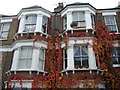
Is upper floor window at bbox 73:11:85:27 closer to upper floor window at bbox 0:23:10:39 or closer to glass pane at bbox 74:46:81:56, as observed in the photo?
glass pane at bbox 74:46:81:56

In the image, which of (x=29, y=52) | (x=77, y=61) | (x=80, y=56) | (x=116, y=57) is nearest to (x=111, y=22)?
(x=116, y=57)

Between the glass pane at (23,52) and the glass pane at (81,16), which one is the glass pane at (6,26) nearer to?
the glass pane at (23,52)

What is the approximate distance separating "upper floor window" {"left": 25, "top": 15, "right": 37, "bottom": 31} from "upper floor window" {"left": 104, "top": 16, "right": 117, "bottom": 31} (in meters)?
6.67

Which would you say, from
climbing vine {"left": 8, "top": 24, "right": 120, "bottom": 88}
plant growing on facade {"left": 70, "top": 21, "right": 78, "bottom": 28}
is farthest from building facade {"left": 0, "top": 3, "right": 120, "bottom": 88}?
plant growing on facade {"left": 70, "top": 21, "right": 78, "bottom": 28}

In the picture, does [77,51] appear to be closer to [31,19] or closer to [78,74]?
[78,74]

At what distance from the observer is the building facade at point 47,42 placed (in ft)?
34.4

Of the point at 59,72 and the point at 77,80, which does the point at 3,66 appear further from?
the point at 77,80

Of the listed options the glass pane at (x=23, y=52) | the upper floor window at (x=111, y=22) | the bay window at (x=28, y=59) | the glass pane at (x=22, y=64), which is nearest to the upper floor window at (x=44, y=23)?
the bay window at (x=28, y=59)

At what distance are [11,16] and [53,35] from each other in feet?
18.0

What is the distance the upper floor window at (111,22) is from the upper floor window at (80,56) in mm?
3682

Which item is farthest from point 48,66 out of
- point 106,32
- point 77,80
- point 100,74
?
point 106,32

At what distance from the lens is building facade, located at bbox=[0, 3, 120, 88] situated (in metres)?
10.5

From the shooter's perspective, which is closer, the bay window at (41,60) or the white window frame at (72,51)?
the white window frame at (72,51)

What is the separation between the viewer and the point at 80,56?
10859 millimetres
